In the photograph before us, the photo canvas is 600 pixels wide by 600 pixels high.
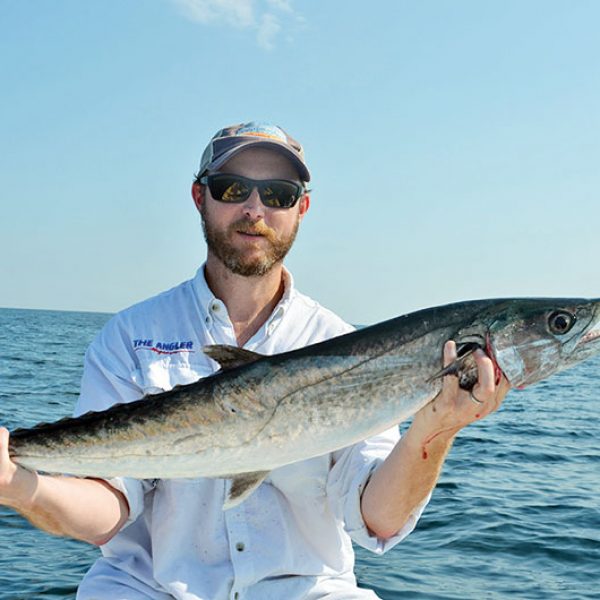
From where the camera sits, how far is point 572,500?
33.8ft

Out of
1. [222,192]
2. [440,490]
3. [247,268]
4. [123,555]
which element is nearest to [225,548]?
[123,555]

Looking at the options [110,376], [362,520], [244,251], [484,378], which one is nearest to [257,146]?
[244,251]

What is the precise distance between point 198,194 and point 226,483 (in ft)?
5.83

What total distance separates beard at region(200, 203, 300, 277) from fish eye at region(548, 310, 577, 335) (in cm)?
163

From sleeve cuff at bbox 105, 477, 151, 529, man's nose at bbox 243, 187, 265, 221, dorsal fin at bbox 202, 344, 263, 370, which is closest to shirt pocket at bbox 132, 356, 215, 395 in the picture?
sleeve cuff at bbox 105, 477, 151, 529

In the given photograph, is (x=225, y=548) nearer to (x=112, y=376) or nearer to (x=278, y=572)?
(x=278, y=572)

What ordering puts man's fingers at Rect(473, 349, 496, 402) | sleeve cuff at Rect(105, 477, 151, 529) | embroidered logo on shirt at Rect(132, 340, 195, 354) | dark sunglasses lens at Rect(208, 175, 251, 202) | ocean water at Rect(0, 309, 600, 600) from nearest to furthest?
man's fingers at Rect(473, 349, 496, 402) < sleeve cuff at Rect(105, 477, 151, 529) < embroidered logo on shirt at Rect(132, 340, 195, 354) < dark sunglasses lens at Rect(208, 175, 251, 202) < ocean water at Rect(0, 309, 600, 600)

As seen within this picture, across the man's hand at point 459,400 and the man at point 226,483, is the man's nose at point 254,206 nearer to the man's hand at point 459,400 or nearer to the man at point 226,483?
the man at point 226,483

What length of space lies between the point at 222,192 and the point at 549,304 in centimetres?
192

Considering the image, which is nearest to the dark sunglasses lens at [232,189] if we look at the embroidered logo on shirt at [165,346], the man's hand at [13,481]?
the embroidered logo on shirt at [165,346]

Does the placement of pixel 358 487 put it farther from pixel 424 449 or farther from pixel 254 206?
pixel 254 206

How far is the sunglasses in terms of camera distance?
15.6 feet

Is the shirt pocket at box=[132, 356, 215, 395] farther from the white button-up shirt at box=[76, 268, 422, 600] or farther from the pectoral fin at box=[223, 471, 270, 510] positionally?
the pectoral fin at box=[223, 471, 270, 510]

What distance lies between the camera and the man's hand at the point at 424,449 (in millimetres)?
3719
